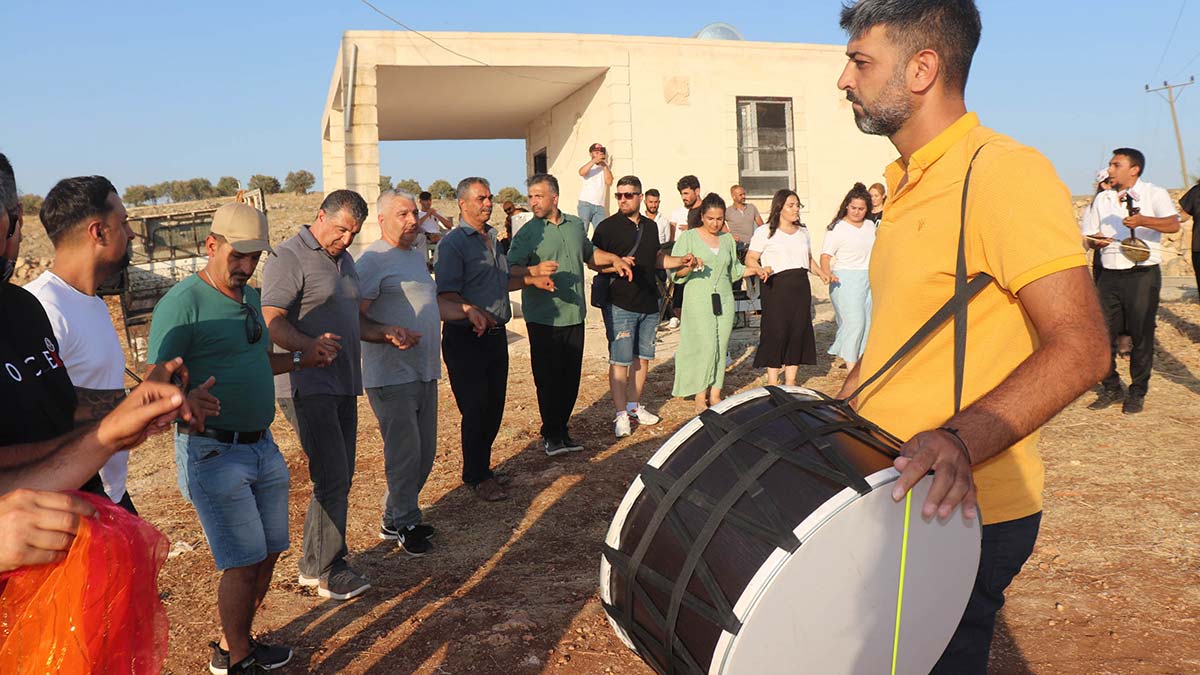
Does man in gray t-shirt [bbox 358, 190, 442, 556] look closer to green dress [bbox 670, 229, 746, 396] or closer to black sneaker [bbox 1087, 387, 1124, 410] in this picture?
green dress [bbox 670, 229, 746, 396]

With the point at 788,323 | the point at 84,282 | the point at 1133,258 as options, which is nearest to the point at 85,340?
the point at 84,282

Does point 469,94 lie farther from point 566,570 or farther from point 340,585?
point 340,585

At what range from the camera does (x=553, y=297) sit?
7.10 m

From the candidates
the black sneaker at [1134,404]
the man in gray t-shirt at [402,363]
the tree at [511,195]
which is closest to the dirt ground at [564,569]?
the black sneaker at [1134,404]

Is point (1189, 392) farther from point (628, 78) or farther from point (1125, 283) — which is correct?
point (628, 78)

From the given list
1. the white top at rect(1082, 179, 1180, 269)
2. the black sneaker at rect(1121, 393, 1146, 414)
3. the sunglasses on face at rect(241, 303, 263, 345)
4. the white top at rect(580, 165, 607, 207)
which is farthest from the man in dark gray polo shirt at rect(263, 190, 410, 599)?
the white top at rect(580, 165, 607, 207)

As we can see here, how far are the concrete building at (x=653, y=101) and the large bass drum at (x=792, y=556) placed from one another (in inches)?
471

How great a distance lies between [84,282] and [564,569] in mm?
2951

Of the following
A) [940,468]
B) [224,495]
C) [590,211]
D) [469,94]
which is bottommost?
[224,495]

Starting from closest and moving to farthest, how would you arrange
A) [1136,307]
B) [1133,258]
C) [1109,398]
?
[1133,258] < [1136,307] < [1109,398]

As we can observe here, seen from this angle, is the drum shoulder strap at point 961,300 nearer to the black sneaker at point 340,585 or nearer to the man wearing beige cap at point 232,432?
the man wearing beige cap at point 232,432

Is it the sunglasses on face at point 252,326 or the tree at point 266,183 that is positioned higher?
the tree at point 266,183

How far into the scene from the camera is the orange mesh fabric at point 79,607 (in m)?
1.58

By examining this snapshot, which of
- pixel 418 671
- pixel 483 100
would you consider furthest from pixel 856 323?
pixel 483 100
